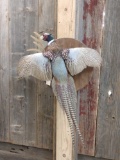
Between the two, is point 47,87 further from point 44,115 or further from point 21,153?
point 21,153

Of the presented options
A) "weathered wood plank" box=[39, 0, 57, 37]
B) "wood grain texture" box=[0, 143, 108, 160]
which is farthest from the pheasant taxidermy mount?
"wood grain texture" box=[0, 143, 108, 160]

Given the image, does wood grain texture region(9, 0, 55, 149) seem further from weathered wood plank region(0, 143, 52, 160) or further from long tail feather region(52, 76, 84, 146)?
long tail feather region(52, 76, 84, 146)

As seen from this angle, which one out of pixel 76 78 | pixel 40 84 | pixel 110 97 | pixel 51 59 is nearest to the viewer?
pixel 51 59

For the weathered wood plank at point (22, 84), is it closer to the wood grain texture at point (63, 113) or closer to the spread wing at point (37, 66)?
the wood grain texture at point (63, 113)

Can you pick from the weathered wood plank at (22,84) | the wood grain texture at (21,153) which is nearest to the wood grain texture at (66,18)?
the weathered wood plank at (22,84)

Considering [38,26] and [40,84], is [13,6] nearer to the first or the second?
[38,26]

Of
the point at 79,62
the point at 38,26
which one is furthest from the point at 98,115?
the point at 38,26
